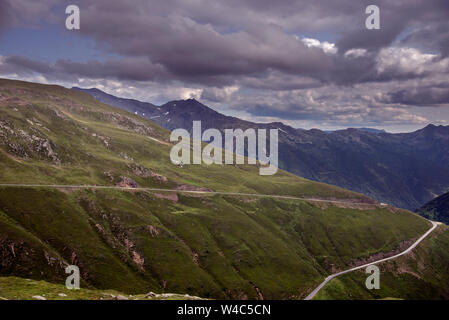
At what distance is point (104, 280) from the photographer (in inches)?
5118

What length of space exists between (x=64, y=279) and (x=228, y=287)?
82653 millimetres

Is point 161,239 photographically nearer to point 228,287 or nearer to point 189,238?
point 189,238

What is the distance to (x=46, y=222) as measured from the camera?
481ft

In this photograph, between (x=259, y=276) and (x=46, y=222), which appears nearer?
(x=46, y=222)

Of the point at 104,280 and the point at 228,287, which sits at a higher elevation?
the point at 104,280

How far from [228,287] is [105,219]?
263 feet

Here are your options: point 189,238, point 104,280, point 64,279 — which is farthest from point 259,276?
point 64,279

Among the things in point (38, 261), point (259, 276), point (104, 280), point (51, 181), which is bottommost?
point (259, 276)
